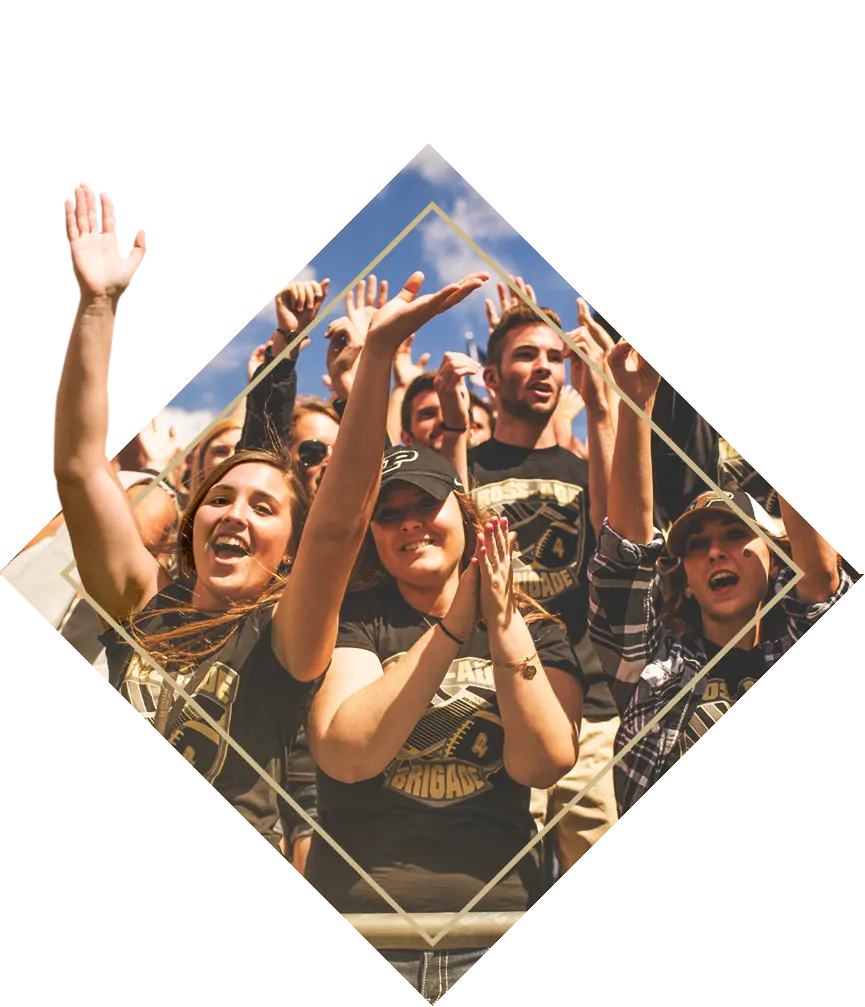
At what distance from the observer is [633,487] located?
2.47 meters

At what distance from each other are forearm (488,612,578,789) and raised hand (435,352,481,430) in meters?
0.44

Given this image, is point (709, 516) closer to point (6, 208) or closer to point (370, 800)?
point (370, 800)

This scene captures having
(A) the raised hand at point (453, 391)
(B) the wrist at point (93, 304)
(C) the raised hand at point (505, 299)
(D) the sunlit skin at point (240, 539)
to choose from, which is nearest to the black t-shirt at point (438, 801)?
(D) the sunlit skin at point (240, 539)

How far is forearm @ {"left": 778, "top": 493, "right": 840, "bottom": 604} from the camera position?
251 centimetres

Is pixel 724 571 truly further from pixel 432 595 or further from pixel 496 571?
pixel 432 595

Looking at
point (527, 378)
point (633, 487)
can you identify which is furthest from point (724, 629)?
point (527, 378)

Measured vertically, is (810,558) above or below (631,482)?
below

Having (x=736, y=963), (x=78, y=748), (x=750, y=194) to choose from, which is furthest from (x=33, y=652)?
(x=750, y=194)

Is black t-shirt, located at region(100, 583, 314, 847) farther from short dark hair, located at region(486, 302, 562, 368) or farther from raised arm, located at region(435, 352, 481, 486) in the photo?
short dark hair, located at region(486, 302, 562, 368)

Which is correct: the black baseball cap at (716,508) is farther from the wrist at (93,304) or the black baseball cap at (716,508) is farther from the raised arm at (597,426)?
the wrist at (93,304)

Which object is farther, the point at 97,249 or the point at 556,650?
the point at 97,249

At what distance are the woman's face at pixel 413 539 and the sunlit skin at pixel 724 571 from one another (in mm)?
519

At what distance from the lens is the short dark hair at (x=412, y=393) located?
97.2 inches

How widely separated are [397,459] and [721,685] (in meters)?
0.85
